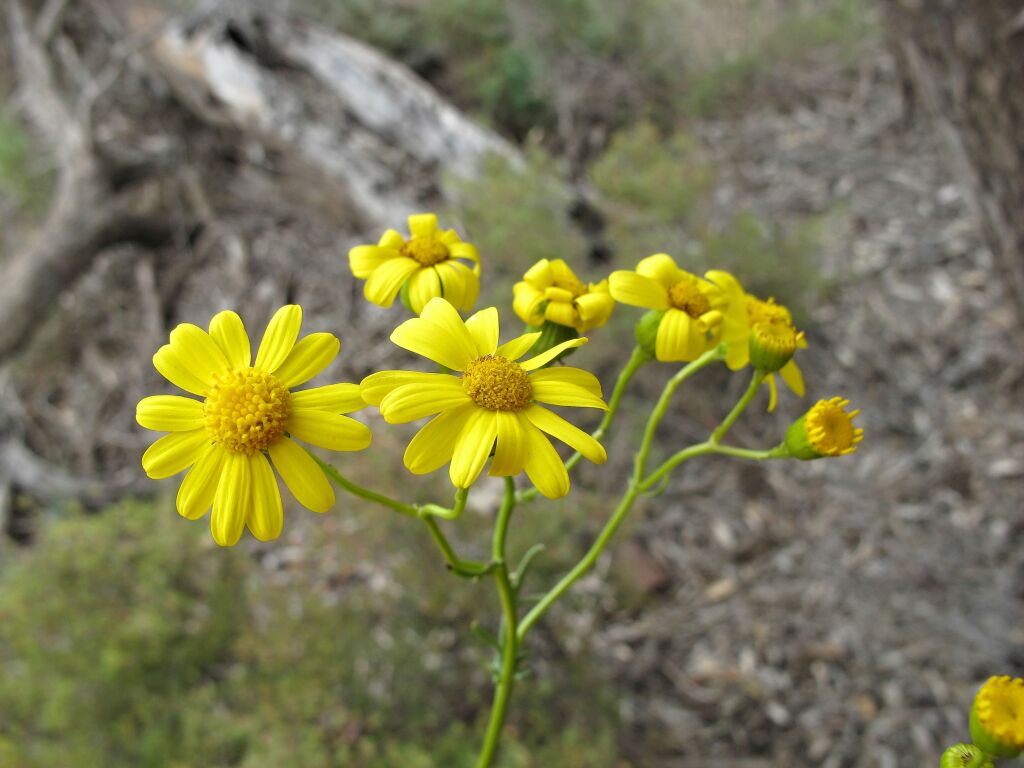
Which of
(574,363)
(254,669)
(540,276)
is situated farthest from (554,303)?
(254,669)

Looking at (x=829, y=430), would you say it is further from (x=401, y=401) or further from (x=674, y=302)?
(x=401, y=401)

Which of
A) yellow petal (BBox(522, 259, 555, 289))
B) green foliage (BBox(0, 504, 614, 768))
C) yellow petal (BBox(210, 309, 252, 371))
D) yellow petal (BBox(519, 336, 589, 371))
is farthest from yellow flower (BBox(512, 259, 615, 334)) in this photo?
green foliage (BBox(0, 504, 614, 768))

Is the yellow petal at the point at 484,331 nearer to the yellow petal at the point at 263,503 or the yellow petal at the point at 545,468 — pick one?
the yellow petal at the point at 545,468

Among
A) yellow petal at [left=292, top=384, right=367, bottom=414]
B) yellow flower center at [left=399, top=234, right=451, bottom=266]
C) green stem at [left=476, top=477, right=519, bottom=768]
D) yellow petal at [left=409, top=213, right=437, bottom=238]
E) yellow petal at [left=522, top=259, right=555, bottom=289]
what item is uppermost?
yellow petal at [left=409, top=213, right=437, bottom=238]

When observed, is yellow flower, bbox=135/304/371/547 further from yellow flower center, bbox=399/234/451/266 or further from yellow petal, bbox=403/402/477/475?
yellow flower center, bbox=399/234/451/266

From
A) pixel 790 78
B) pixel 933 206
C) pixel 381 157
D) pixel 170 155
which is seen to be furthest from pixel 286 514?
pixel 790 78

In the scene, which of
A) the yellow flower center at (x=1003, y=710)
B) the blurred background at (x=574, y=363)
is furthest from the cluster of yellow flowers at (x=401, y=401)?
the blurred background at (x=574, y=363)

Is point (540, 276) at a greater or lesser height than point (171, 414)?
greater
